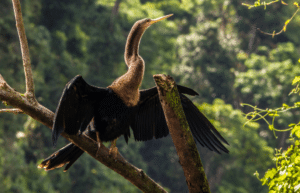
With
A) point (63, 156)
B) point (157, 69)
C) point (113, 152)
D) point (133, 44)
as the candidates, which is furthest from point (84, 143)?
point (157, 69)

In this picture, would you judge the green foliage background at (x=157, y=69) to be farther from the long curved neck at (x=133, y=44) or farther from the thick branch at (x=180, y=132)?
the thick branch at (x=180, y=132)

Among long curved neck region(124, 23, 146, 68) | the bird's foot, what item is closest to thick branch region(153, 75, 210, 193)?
the bird's foot

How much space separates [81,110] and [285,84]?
12431mm

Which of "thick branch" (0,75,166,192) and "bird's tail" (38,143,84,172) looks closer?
"thick branch" (0,75,166,192)

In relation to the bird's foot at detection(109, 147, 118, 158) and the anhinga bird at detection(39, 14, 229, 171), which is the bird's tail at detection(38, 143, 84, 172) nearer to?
the anhinga bird at detection(39, 14, 229, 171)

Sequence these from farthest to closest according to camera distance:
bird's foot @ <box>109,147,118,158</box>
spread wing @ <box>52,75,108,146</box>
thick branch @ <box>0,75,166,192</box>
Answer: bird's foot @ <box>109,147,118,158</box>
spread wing @ <box>52,75,108,146</box>
thick branch @ <box>0,75,166,192</box>

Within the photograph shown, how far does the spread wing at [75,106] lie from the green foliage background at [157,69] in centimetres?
580

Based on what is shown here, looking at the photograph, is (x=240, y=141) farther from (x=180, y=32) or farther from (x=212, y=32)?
(x=180, y=32)

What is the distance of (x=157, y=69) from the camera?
14062 millimetres

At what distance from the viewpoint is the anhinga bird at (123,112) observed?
78.2 inches

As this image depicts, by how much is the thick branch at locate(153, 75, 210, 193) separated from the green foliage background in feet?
21.8

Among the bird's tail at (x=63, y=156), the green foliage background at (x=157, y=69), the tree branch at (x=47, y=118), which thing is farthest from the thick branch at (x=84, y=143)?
the green foliage background at (x=157, y=69)

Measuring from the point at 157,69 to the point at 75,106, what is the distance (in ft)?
39.9

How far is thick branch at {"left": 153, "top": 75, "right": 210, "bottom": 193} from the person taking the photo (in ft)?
4.51
